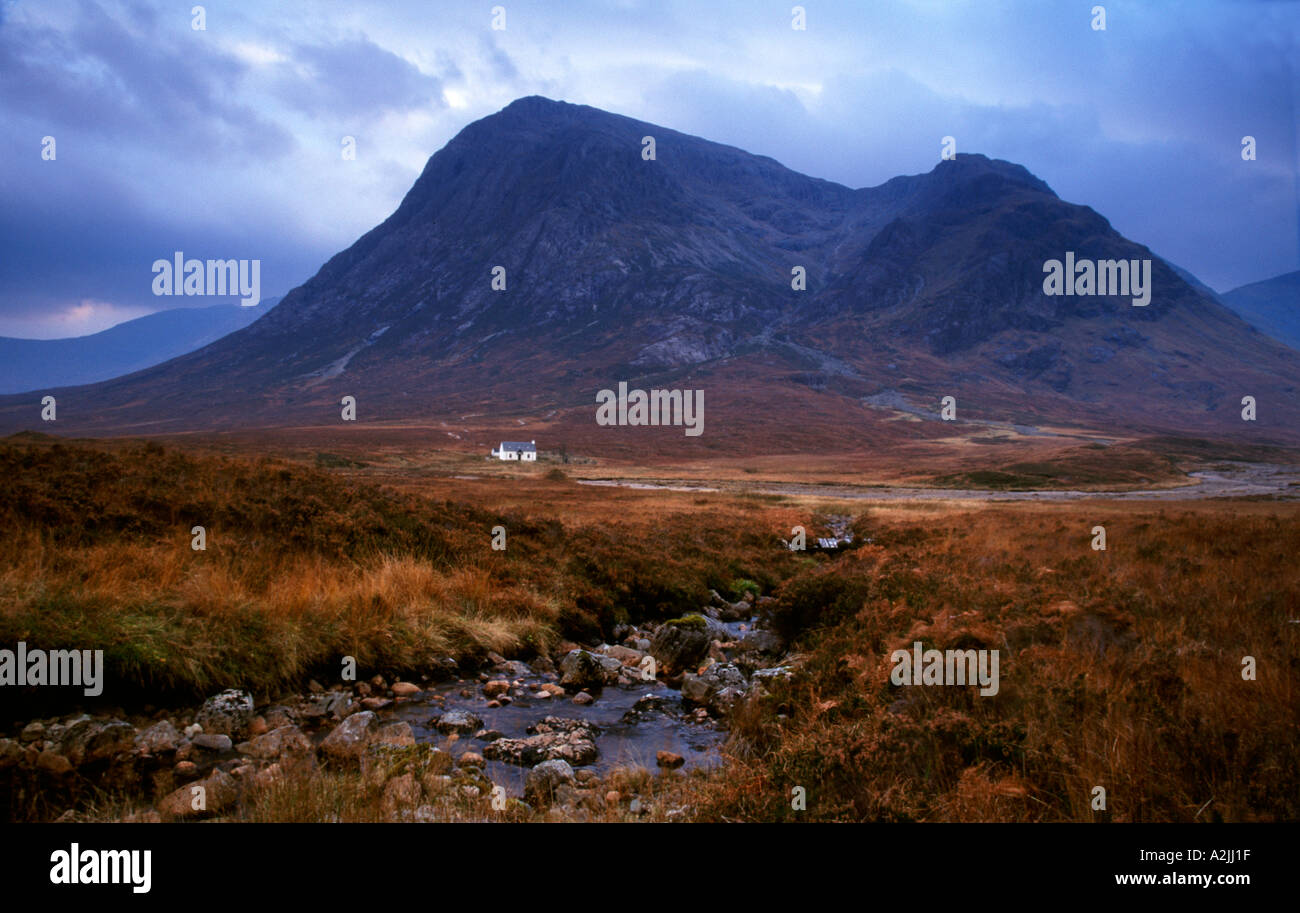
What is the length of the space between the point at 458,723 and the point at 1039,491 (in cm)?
8042

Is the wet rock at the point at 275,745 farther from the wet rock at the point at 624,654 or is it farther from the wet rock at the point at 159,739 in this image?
the wet rock at the point at 624,654

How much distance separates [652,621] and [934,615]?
684 cm

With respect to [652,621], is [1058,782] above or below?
above

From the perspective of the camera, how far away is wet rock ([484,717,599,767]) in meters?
6.99

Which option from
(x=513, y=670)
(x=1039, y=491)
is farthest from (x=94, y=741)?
(x=1039, y=491)

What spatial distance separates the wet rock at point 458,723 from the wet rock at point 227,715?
6.69 ft

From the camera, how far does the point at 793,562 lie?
2259 cm

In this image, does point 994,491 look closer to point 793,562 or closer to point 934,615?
point 793,562

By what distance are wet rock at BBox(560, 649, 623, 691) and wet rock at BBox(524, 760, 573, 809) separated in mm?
3412

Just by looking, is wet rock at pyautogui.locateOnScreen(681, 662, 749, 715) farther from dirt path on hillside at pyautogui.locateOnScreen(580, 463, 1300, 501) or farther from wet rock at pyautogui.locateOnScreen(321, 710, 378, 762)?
dirt path on hillside at pyautogui.locateOnScreen(580, 463, 1300, 501)

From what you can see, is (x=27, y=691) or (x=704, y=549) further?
(x=704, y=549)

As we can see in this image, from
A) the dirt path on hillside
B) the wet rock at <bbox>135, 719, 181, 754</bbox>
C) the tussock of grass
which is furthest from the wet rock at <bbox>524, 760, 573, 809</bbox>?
the dirt path on hillside
